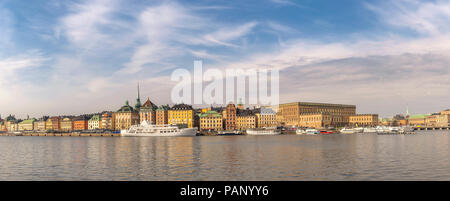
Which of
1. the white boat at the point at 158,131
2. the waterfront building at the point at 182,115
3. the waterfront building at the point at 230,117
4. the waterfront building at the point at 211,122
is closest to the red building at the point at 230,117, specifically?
the waterfront building at the point at 230,117

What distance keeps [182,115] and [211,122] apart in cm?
1515

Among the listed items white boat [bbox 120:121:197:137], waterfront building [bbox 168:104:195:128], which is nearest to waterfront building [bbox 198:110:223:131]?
waterfront building [bbox 168:104:195:128]

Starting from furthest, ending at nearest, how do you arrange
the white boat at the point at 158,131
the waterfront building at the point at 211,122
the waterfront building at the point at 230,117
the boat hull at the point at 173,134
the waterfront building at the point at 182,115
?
the waterfront building at the point at 230,117 → the waterfront building at the point at 211,122 → the waterfront building at the point at 182,115 → the white boat at the point at 158,131 → the boat hull at the point at 173,134

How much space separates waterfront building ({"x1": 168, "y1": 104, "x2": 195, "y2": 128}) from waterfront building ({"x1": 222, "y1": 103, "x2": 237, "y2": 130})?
17.6m

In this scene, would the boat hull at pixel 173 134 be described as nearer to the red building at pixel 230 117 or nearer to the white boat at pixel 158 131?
the white boat at pixel 158 131

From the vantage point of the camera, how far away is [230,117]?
19662 cm

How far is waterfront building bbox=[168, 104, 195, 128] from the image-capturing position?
188875mm

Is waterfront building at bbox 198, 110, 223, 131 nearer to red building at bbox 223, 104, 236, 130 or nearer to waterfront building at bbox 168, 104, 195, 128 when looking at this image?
red building at bbox 223, 104, 236, 130

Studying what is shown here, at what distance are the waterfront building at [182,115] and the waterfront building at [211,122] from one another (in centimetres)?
507

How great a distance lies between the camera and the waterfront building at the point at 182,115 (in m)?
189
